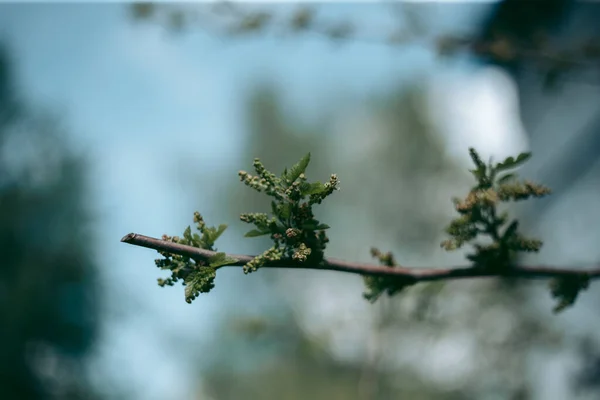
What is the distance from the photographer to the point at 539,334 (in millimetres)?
5113

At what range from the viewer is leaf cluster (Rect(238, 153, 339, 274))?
1.40 m

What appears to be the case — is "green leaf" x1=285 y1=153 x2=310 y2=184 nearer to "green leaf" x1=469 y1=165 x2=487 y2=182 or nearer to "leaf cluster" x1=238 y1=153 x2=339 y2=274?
"leaf cluster" x1=238 y1=153 x2=339 y2=274

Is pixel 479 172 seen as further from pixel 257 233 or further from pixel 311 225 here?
pixel 257 233

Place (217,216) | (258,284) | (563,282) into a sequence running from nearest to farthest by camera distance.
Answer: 1. (563,282)
2. (258,284)
3. (217,216)

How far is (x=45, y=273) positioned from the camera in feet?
43.4

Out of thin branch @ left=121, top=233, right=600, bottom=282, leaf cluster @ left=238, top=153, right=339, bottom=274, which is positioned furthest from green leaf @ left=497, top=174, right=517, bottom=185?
leaf cluster @ left=238, top=153, right=339, bottom=274

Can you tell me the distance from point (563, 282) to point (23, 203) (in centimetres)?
1530

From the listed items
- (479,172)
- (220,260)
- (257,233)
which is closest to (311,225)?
(257,233)

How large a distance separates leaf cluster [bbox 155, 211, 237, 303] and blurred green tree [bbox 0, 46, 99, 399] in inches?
530

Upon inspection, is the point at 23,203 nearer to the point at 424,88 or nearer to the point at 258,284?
the point at 258,284

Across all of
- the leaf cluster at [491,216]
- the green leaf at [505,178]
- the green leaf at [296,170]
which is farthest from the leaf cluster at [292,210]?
the green leaf at [505,178]

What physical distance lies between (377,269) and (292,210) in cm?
34

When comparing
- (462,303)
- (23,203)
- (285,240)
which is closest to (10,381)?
(23,203)

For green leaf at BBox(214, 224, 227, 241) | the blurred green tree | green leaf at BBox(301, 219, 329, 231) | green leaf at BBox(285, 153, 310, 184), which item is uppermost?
the blurred green tree
